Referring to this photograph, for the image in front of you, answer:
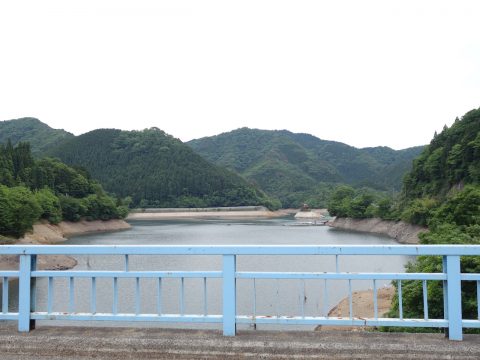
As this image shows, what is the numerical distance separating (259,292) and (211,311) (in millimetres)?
4169

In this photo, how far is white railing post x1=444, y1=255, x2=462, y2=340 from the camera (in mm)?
5164

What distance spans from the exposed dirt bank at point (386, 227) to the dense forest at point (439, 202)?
1091 millimetres

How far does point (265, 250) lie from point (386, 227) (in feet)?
259

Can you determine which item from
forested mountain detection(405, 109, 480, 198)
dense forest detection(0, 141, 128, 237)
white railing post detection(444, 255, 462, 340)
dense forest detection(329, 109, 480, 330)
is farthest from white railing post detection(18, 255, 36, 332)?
forested mountain detection(405, 109, 480, 198)

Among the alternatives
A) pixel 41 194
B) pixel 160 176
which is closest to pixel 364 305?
pixel 41 194

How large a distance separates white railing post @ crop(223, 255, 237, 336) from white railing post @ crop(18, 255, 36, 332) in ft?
8.10

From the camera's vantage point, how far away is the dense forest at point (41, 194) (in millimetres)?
51844

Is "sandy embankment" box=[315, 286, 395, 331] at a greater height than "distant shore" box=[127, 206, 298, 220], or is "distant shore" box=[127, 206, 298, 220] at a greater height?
"sandy embankment" box=[315, 286, 395, 331]

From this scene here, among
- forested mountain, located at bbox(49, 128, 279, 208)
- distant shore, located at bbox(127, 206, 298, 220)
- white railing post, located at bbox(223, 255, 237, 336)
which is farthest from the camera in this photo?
forested mountain, located at bbox(49, 128, 279, 208)

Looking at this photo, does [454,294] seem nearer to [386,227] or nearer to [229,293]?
[229,293]

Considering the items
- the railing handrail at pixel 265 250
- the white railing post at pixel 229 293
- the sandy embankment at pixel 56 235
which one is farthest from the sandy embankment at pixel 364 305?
the sandy embankment at pixel 56 235

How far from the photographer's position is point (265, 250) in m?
5.55

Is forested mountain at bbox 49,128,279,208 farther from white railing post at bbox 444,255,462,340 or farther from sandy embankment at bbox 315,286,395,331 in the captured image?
white railing post at bbox 444,255,462,340

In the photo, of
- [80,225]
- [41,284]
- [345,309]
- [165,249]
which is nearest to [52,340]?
[165,249]
